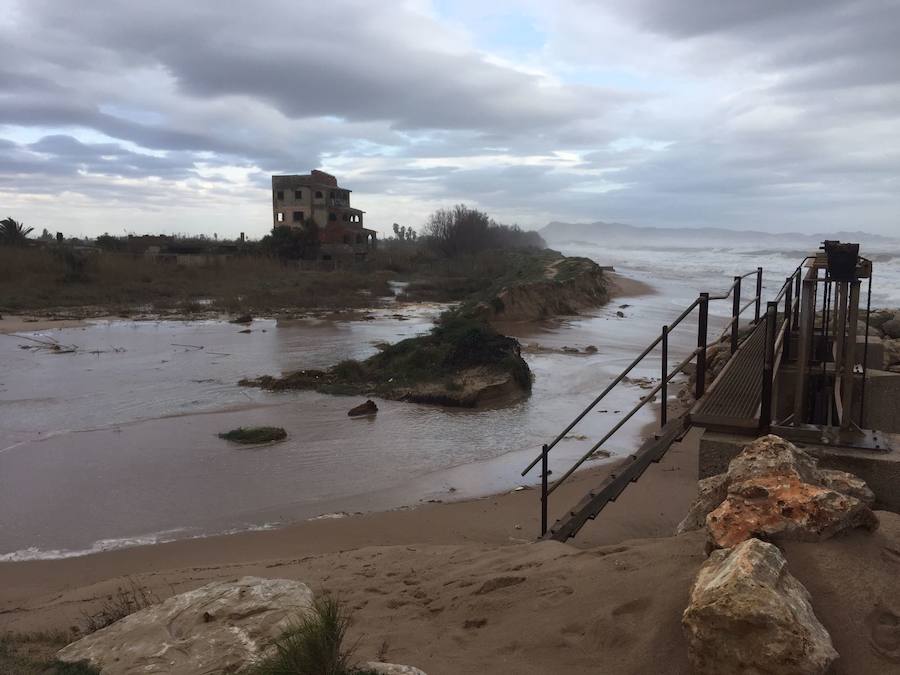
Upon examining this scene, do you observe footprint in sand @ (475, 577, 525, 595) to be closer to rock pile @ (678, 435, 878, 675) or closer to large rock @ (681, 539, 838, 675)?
rock pile @ (678, 435, 878, 675)

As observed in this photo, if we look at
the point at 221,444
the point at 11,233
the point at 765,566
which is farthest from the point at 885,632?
the point at 11,233

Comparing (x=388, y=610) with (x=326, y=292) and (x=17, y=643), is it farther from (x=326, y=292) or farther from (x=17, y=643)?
(x=326, y=292)

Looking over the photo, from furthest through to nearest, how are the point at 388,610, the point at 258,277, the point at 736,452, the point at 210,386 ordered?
1. the point at 258,277
2. the point at 210,386
3. the point at 736,452
4. the point at 388,610

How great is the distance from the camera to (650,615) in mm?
3645

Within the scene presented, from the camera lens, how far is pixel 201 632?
4.00m

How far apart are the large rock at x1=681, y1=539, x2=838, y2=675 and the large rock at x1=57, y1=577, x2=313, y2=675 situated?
2.03 metres

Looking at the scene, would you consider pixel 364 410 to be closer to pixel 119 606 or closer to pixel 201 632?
pixel 119 606

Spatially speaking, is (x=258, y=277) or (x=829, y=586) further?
(x=258, y=277)

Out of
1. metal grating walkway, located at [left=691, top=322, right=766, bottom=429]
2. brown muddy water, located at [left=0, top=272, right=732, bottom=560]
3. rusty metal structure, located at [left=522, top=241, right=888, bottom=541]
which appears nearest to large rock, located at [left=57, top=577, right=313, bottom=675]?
rusty metal structure, located at [left=522, top=241, right=888, bottom=541]

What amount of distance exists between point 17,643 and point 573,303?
2788 cm

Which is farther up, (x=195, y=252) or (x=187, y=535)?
(x=195, y=252)

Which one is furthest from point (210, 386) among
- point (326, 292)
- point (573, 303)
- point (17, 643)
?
point (326, 292)

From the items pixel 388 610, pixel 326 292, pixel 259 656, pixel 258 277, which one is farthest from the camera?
pixel 258 277

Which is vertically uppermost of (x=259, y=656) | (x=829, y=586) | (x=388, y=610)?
(x=829, y=586)
